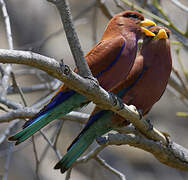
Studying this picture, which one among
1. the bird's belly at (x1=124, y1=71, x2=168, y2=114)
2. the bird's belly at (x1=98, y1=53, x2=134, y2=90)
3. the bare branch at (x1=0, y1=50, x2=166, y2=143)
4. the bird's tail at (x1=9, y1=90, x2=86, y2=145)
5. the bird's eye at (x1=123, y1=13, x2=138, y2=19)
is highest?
the bare branch at (x1=0, y1=50, x2=166, y2=143)

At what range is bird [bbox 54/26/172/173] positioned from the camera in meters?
3.36

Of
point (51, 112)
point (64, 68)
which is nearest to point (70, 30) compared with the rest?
point (64, 68)

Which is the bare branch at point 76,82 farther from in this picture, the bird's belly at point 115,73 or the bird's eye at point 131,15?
the bird's eye at point 131,15

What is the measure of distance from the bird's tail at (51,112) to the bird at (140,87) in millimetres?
295

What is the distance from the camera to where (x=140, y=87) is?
3.52 metres

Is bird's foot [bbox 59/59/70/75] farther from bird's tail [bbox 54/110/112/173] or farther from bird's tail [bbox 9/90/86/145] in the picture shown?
bird's tail [bbox 54/110/112/173]

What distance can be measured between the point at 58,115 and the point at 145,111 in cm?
86

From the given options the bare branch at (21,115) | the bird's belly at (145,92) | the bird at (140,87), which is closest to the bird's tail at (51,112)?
the bare branch at (21,115)

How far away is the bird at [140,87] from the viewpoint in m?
3.36

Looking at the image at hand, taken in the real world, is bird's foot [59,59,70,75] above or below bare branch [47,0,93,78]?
below

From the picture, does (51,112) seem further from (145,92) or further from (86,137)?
(145,92)

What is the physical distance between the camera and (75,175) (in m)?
6.30

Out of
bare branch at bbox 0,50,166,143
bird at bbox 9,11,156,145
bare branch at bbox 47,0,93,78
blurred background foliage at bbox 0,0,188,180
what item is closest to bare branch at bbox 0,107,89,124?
bird at bbox 9,11,156,145

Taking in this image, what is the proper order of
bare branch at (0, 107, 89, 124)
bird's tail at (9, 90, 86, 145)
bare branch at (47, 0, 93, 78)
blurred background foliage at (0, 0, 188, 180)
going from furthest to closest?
blurred background foliage at (0, 0, 188, 180) → bare branch at (0, 107, 89, 124) → bird's tail at (9, 90, 86, 145) → bare branch at (47, 0, 93, 78)
